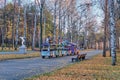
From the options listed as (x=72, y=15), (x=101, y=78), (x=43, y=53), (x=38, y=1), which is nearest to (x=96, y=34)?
(x=72, y=15)

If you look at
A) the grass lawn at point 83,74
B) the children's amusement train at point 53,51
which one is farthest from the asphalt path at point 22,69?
the children's amusement train at point 53,51

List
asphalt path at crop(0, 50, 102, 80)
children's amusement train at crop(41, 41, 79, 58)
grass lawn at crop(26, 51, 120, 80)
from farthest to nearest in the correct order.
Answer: children's amusement train at crop(41, 41, 79, 58) → asphalt path at crop(0, 50, 102, 80) → grass lawn at crop(26, 51, 120, 80)

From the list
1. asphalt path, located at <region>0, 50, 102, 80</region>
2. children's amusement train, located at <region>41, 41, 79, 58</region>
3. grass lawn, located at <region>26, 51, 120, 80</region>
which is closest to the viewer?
grass lawn, located at <region>26, 51, 120, 80</region>

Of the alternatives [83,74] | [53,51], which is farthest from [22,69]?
[53,51]

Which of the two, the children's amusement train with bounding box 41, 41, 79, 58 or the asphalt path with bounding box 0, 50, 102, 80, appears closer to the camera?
the asphalt path with bounding box 0, 50, 102, 80

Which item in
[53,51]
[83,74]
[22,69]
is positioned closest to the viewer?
[83,74]

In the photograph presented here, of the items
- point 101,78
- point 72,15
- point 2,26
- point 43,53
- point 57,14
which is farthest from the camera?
point 2,26

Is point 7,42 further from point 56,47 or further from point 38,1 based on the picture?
point 56,47

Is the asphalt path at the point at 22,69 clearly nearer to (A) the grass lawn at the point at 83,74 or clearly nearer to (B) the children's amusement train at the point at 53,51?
(A) the grass lawn at the point at 83,74

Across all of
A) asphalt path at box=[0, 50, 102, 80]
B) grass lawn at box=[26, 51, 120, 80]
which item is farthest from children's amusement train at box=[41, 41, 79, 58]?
grass lawn at box=[26, 51, 120, 80]

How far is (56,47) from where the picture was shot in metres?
43.1

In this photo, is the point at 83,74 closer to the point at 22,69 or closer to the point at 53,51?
the point at 22,69

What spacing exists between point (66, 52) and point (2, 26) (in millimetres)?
42003

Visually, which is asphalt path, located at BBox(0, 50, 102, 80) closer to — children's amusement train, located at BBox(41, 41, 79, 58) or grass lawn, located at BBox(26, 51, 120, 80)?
grass lawn, located at BBox(26, 51, 120, 80)
